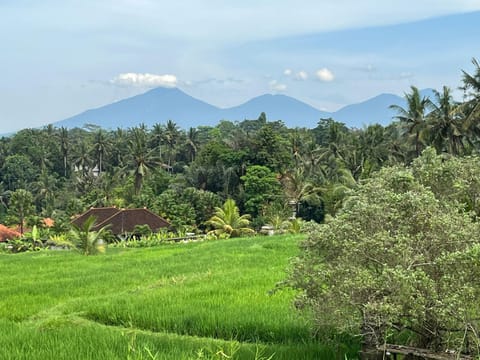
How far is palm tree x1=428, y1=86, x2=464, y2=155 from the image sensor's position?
31766 millimetres

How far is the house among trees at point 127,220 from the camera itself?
120 ft

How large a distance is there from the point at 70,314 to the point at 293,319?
3.48 meters

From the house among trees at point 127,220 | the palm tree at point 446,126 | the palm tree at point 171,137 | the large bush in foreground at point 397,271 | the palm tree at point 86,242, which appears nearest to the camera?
the large bush in foreground at point 397,271

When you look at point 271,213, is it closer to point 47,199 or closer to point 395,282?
point 47,199

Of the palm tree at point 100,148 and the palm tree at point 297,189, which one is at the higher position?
the palm tree at point 100,148

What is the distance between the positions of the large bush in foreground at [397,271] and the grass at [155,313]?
0.77 metres

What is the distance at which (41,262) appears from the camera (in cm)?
1700

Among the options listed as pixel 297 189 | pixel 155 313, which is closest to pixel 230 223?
pixel 297 189

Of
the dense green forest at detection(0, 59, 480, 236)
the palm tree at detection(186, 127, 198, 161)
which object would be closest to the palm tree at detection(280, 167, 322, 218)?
the dense green forest at detection(0, 59, 480, 236)

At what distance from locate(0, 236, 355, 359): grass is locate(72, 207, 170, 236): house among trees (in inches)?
828

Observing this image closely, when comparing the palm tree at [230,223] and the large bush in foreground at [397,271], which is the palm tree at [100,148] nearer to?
the palm tree at [230,223]

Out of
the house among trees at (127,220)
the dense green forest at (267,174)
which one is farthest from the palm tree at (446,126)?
the house among trees at (127,220)

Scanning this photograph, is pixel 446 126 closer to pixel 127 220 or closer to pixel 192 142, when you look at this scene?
pixel 127 220

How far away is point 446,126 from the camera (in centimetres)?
3209
